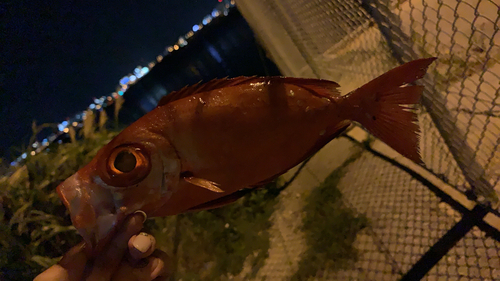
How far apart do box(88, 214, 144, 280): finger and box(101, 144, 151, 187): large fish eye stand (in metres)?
0.09

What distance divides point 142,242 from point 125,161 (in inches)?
7.3

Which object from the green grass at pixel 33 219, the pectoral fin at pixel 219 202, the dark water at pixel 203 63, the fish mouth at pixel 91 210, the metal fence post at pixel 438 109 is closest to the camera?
the fish mouth at pixel 91 210

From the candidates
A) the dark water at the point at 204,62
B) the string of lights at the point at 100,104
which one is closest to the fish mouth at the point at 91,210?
the string of lights at the point at 100,104

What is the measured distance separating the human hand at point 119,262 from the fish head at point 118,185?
23 millimetres

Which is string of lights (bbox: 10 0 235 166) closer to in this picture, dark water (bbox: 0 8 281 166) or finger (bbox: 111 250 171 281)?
dark water (bbox: 0 8 281 166)

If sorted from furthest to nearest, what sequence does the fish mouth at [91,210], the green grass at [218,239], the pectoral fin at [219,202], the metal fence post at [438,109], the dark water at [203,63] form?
the dark water at [203,63] < the green grass at [218,239] < the metal fence post at [438,109] < the pectoral fin at [219,202] < the fish mouth at [91,210]

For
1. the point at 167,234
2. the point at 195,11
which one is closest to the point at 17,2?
the point at 195,11

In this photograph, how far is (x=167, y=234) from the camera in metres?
1.97

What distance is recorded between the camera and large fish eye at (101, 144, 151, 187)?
1.83ft

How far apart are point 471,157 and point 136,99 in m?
3.70

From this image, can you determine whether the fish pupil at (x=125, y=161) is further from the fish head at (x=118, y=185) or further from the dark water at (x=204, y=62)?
the dark water at (x=204, y=62)

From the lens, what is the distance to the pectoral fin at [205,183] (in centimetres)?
58

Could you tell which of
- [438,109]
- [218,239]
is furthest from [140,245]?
[218,239]

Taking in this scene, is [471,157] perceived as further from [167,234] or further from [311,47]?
[167,234]
